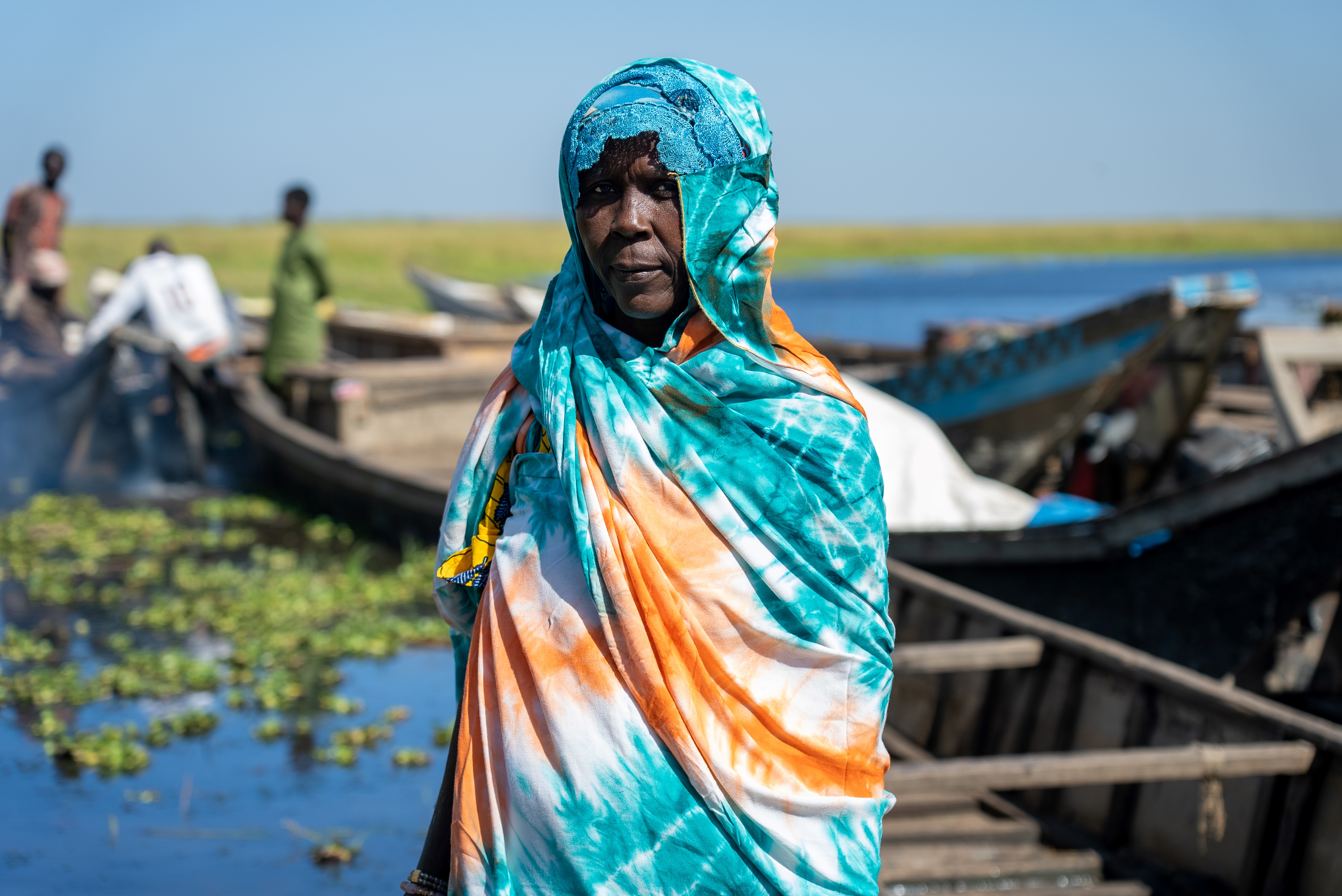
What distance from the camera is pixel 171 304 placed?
917cm

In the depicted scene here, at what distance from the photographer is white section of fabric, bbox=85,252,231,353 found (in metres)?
9.02

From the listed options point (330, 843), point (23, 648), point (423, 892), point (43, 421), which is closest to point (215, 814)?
point (330, 843)

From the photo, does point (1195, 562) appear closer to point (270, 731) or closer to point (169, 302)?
point (270, 731)

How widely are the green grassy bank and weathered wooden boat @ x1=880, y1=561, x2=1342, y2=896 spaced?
2424mm

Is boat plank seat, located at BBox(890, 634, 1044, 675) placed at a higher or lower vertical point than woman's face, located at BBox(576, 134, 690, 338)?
lower

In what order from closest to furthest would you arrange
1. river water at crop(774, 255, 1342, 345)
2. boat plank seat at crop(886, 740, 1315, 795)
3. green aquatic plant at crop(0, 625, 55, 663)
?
boat plank seat at crop(886, 740, 1315, 795), green aquatic plant at crop(0, 625, 55, 663), river water at crop(774, 255, 1342, 345)

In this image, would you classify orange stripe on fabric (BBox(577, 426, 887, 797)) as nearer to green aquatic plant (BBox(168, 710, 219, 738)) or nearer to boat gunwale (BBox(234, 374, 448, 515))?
green aquatic plant (BBox(168, 710, 219, 738))

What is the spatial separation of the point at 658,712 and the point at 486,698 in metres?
0.24

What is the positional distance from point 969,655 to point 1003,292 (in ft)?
174

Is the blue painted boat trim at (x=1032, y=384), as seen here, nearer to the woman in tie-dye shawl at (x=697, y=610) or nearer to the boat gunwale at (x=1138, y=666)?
the boat gunwale at (x=1138, y=666)

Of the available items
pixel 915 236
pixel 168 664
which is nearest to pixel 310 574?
pixel 168 664

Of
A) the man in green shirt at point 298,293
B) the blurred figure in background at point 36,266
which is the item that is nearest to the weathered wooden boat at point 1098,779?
the man in green shirt at point 298,293

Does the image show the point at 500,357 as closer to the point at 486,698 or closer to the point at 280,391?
the point at 280,391

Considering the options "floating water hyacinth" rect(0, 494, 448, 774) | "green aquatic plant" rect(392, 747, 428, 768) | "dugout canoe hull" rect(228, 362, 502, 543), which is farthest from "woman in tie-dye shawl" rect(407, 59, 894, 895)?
"dugout canoe hull" rect(228, 362, 502, 543)
